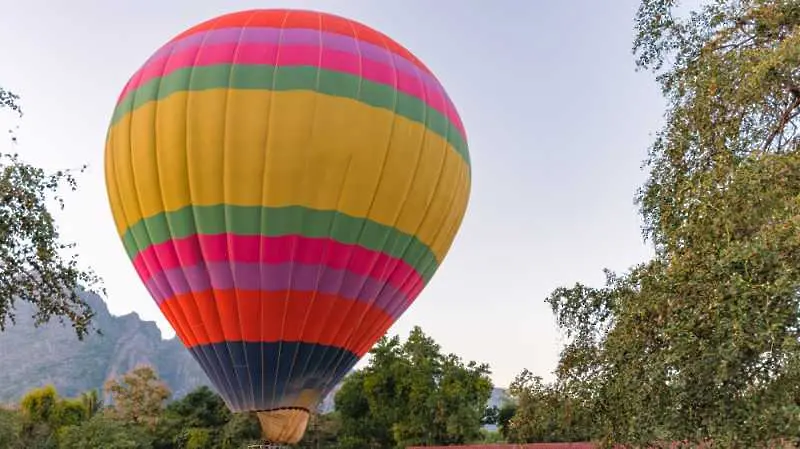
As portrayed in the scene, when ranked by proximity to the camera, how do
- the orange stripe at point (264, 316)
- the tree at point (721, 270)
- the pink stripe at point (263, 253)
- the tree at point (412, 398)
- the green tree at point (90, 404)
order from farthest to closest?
the green tree at point (90, 404) < the tree at point (412, 398) < the orange stripe at point (264, 316) < the pink stripe at point (263, 253) < the tree at point (721, 270)

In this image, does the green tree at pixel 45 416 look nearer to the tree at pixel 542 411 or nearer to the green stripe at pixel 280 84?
the green stripe at pixel 280 84

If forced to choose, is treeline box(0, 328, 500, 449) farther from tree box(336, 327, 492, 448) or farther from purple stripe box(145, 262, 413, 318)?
purple stripe box(145, 262, 413, 318)

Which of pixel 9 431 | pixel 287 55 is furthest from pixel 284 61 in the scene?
pixel 9 431

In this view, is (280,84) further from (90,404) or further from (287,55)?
(90,404)

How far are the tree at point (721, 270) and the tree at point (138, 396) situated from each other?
41229 mm

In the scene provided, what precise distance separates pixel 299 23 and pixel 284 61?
52.4 inches

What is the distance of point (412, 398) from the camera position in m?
37.4

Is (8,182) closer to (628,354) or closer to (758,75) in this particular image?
(628,354)

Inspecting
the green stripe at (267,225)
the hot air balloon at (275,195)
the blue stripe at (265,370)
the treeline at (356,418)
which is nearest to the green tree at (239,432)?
the treeline at (356,418)

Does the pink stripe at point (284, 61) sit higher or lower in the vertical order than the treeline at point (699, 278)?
higher

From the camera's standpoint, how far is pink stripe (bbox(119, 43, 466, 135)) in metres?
13.5

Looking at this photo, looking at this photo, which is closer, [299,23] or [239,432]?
[299,23]

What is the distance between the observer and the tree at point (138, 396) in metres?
45.2

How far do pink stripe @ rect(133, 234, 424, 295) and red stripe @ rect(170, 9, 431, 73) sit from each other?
451cm
